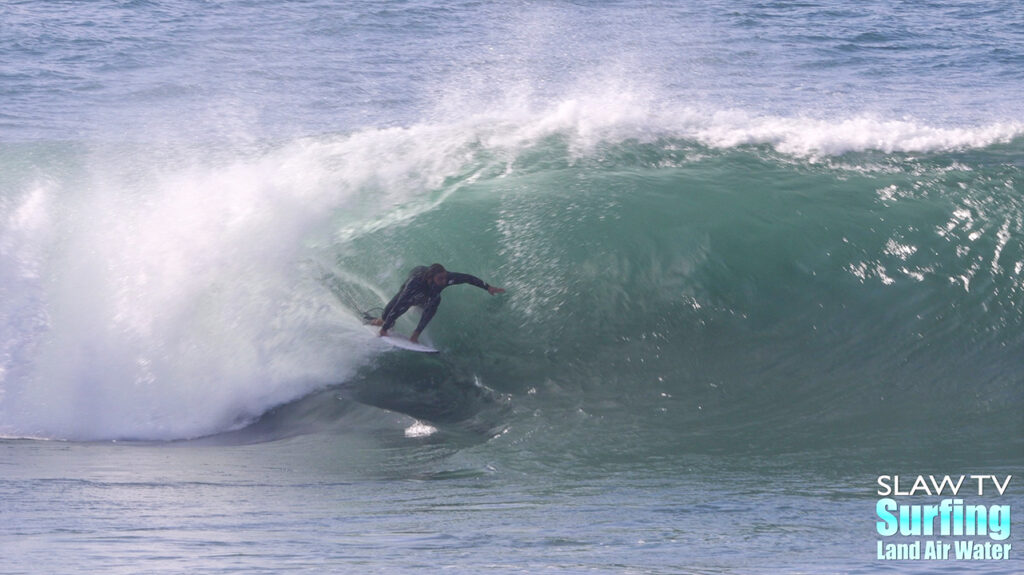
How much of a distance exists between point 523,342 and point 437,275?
38.7 inches

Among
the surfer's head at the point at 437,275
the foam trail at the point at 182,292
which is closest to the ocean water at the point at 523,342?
the foam trail at the point at 182,292

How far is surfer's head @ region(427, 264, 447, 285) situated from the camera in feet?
29.0

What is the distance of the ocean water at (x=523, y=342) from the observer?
18.8 feet

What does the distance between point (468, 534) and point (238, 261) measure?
5.42 m

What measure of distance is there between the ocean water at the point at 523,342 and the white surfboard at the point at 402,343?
12cm

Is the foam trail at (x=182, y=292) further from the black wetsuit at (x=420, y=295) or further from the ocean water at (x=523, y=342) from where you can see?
the black wetsuit at (x=420, y=295)

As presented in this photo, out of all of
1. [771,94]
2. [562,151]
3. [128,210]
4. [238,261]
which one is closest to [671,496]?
[238,261]

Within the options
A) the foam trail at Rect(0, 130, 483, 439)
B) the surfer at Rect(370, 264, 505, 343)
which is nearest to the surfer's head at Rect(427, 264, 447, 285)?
the surfer at Rect(370, 264, 505, 343)

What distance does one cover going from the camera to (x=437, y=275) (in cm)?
886

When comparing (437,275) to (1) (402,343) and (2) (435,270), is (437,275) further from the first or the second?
(1) (402,343)

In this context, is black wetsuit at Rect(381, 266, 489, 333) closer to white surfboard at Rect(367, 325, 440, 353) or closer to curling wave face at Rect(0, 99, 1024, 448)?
white surfboard at Rect(367, 325, 440, 353)

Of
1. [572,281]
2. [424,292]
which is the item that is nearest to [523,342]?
[572,281]

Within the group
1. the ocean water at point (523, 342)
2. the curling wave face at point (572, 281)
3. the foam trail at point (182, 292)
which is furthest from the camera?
the foam trail at point (182, 292)

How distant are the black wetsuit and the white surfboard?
106mm
